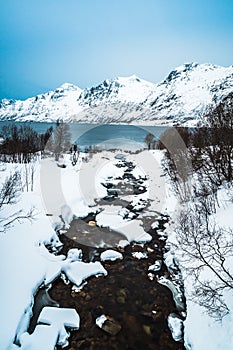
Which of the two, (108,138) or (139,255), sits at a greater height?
(108,138)

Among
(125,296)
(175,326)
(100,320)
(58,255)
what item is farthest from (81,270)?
(175,326)

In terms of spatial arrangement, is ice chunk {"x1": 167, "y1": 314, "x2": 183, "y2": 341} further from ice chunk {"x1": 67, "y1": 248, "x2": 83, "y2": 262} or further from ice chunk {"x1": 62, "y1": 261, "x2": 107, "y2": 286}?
ice chunk {"x1": 67, "y1": 248, "x2": 83, "y2": 262}

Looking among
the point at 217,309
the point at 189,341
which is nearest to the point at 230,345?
the point at 217,309

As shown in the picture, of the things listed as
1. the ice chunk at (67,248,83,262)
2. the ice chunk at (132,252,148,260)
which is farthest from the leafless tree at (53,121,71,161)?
the ice chunk at (132,252,148,260)

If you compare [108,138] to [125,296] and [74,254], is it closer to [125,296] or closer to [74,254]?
[74,254]

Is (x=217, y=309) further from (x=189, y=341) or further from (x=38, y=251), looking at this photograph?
(x=38, y=251)

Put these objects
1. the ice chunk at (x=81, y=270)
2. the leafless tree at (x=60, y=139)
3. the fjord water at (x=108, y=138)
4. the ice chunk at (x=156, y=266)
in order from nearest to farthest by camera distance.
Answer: the ice chunk at (x=81, y=270), the ice chunk at (x=156, y=266), the leafless tree at (x=60, y=139), the fjord water at (x=108, y=138)

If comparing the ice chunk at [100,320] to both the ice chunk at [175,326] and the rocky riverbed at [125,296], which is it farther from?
the ice chunk at [175,326]

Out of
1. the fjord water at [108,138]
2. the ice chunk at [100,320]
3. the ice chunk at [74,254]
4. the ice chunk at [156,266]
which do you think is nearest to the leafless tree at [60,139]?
the fjord water at [108,138]

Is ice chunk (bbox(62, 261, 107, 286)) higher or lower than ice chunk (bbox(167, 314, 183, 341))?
higher

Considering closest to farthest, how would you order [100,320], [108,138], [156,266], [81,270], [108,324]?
[108,324] → [100,320] → [81,270] → [156,266] → [108,138]

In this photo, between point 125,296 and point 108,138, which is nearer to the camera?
point 125,296

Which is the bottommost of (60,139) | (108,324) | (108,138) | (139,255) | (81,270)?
(108,324)

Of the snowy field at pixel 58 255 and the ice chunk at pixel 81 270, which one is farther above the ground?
the snowy field at pixel 58 255
